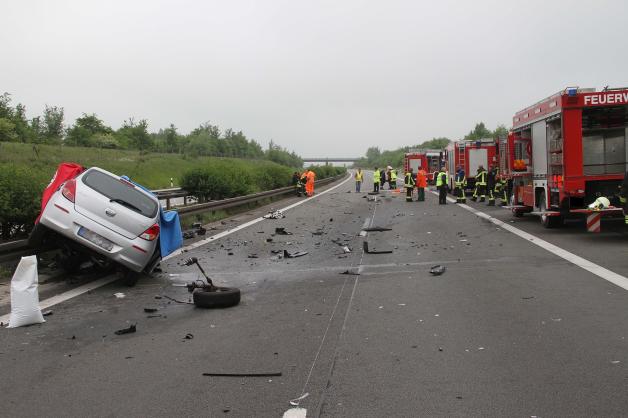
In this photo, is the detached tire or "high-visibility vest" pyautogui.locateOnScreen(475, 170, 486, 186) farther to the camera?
"high-visibility vest" pyautogui.locateOnScreen(475, 170, 486, 186)

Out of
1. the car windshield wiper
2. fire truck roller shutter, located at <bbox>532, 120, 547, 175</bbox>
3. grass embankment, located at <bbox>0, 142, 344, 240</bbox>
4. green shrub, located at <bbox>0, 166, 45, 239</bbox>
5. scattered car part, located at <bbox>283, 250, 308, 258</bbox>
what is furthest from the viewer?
fire truck roller shutter, located at <bbox>532, 120, 547, 175</bbox>

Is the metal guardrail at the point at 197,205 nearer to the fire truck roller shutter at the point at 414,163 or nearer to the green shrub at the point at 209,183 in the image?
the green shrub at the point at 209,183

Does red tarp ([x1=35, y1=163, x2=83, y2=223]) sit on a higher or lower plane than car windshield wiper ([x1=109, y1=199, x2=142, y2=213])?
higher

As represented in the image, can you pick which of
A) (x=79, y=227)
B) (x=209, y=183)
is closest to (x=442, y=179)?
(x=209, y=183)

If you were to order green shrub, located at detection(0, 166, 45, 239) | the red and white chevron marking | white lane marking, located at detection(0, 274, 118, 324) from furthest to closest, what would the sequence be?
the red and white chevron marking, green shrub, located at detection(0, 166, 45, 239), white lane marking, located at detection(0, 274, 118, 324)

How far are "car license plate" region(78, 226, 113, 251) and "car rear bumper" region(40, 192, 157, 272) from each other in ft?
0.10

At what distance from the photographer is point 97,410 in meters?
4.12

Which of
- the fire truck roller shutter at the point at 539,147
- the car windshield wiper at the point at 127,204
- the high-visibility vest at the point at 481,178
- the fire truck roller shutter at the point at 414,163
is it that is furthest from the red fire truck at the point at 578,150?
the fire truck roller shutter at the point at 414,163

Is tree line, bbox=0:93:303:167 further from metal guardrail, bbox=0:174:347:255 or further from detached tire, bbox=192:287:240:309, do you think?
detached tire, bbox=192:287:240:309

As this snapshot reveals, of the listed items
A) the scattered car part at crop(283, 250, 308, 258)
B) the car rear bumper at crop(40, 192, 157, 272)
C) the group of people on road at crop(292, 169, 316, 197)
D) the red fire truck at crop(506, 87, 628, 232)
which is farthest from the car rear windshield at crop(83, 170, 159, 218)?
the group of people on road at crop(292, 169, 316, 197)

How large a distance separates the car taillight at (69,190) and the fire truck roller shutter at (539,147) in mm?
10921

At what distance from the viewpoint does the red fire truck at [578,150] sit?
13.2 meters

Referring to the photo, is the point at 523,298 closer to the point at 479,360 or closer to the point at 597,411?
the point at 479,360

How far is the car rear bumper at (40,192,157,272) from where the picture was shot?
818 centimetres
